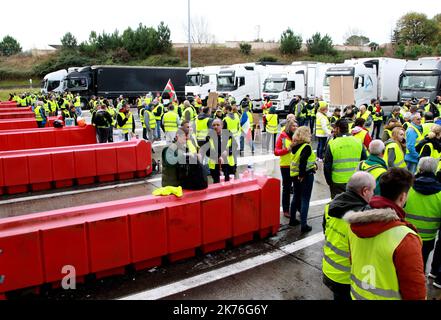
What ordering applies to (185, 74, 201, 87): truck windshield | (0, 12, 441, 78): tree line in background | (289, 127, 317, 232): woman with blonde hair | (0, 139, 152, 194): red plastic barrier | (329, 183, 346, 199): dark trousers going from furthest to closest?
(0, 12, 441, 78): tree line in background < (185, 74, 201, 87): truck windshield < (0, 139, 152, 194): red plastic barrier < (289, 127, 317, 232): woman with blonde hair < (329, 183, 346, 199): dark trousers

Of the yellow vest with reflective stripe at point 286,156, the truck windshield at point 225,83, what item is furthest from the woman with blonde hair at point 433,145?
the truck windshield at point 225,83

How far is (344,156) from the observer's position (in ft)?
20.6

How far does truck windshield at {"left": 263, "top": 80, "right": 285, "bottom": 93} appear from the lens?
2703 centimetres

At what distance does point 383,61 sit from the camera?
81.8 feet

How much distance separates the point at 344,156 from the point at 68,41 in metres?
71.2

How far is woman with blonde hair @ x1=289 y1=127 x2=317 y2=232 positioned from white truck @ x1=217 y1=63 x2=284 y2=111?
22241 mm

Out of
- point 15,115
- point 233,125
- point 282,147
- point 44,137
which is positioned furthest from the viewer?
point 15,115

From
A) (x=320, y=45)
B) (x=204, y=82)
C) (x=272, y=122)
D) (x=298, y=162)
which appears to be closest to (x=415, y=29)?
(x=320, y=45)

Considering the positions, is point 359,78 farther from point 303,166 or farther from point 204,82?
point 303,166

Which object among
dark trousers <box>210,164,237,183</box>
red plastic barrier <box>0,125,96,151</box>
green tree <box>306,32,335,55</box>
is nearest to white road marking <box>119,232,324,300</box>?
dark trousers <box>210,164,237,183</box>

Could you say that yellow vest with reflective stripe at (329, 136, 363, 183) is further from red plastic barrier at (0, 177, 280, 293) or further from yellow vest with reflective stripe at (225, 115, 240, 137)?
yellow vest with reflective stripe at (225, 115, 240, 137)

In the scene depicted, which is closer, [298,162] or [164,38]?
[298,162]

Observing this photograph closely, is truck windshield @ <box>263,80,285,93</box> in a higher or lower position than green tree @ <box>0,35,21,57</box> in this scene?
lower
